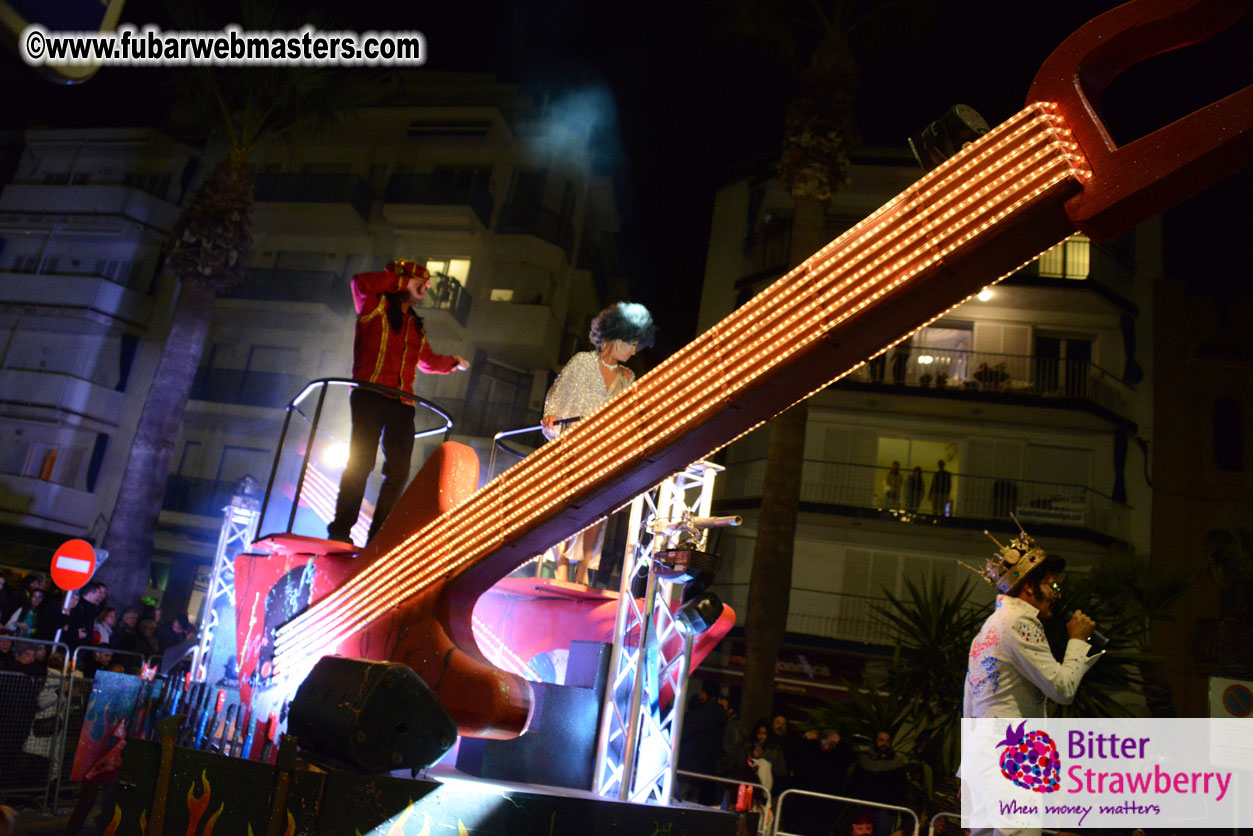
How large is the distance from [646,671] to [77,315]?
31.6 meters

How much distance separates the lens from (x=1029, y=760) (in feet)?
14.5

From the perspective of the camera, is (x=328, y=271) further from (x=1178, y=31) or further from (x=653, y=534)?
(x=1178, y=31)

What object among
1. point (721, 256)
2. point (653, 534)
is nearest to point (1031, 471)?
point (721, 256)

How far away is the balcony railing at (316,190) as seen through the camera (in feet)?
102

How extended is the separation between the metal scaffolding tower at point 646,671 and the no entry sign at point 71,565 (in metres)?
10.7

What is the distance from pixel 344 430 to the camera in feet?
91.0

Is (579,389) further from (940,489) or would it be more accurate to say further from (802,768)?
(940,489)

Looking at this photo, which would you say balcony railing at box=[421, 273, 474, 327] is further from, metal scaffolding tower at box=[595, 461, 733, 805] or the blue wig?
metal scaffolding tower at box=[595, 461, 733, 805]

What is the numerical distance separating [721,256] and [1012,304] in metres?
8.77

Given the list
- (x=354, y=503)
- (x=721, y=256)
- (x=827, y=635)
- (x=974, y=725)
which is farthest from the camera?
(x=721, y=256)

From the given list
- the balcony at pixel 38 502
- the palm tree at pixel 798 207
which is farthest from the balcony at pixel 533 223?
the balcony at pixel 38 502

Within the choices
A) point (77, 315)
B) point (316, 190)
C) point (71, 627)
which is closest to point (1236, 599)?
point (71, 627)

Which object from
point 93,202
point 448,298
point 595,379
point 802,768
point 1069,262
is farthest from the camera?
point 93,202

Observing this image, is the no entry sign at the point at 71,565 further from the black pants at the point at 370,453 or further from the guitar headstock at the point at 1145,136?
the guitar headstock at the point at 1145,136
